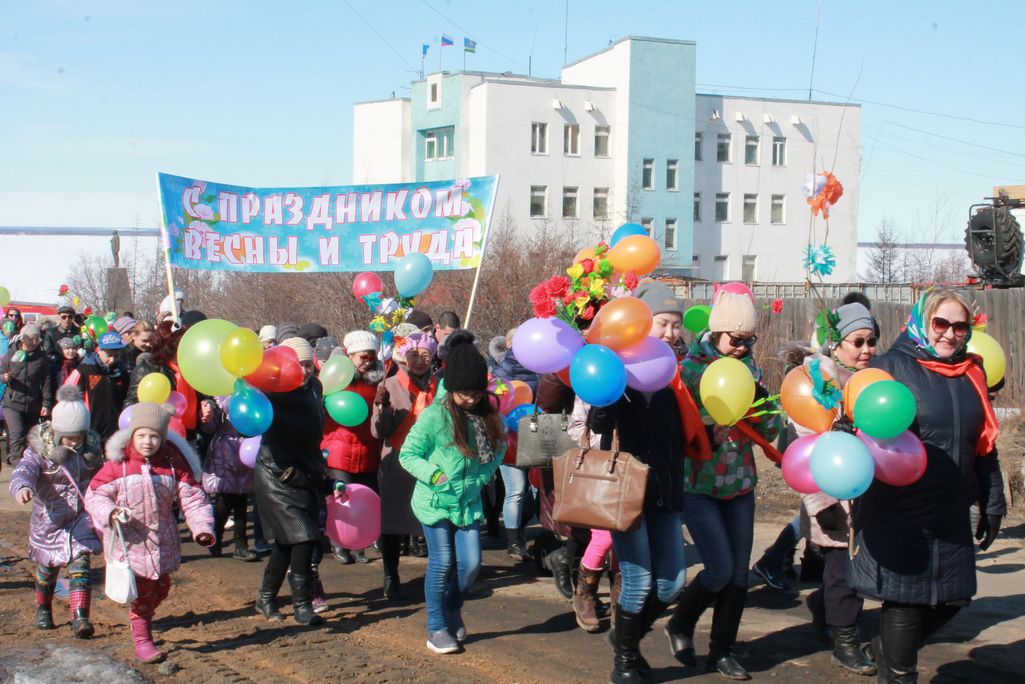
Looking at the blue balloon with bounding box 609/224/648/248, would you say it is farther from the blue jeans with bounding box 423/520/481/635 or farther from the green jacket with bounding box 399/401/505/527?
the blue jeans with bounding box 423/520/481/635

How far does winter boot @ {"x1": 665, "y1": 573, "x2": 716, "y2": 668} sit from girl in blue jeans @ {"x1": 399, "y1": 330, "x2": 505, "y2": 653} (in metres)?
1.09

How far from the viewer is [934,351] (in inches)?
180

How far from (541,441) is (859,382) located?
2.73 meters

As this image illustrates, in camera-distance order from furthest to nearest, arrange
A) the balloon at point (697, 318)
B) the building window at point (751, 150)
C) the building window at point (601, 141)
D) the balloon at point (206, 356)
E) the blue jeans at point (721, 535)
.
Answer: the building window at point (751, 150) → the building window at point (601, 141) → the balloon at point (697, 318) → the balloon at point (206, 356) → the blue jeans at point (721, 535)

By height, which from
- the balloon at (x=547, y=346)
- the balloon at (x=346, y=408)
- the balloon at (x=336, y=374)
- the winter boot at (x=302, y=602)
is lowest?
the winter boot at (x=302, y=602)

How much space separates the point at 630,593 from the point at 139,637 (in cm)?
274

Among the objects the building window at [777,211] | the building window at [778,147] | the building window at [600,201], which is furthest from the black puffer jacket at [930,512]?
the building window at [778,147]

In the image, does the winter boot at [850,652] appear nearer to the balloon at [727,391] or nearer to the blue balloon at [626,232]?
the balloon at [727,391]

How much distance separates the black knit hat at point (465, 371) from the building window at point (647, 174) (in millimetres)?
46511

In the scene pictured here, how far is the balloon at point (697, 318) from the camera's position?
648 centimetres

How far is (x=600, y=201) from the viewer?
5144 centimetres

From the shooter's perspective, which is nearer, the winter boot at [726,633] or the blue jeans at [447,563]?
the winter boot at [726,633]

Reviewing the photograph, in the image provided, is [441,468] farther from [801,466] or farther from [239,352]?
[801,466]

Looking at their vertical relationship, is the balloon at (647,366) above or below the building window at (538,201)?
below
